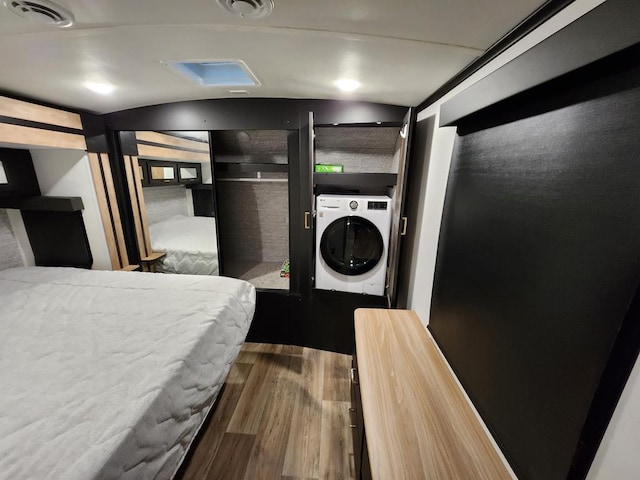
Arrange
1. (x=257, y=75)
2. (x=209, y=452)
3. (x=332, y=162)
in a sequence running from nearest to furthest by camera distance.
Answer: (x=257, y=75)
(x=209, y=452)
(x=332, y=162)

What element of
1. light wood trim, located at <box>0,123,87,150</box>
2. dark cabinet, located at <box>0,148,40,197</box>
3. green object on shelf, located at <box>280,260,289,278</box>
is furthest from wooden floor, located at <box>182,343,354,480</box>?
dark cabinet, located at <box>0,148,40,197</box>

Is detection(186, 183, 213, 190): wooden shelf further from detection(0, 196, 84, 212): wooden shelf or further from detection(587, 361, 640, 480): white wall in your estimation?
detection(587, 361, 640, 480): white wall

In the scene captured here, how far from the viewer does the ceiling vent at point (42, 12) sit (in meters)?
0.79

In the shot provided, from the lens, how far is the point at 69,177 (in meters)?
2.22

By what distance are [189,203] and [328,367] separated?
2.90 m

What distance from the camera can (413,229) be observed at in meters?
1.92

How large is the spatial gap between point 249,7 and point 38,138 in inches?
80.6

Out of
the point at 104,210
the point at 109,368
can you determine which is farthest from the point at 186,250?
the point at 109,368

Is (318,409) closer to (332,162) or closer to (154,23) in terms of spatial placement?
(332,162)

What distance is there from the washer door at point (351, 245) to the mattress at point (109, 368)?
821 millimetres

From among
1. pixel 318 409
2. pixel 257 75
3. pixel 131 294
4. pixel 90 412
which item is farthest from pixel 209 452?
pixel 257 75

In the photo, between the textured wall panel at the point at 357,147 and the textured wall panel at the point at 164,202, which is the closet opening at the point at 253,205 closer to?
the textured wall panel at the point at 357,147

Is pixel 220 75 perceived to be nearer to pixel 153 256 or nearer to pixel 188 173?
pixel 188 173

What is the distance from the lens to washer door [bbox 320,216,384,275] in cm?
206
